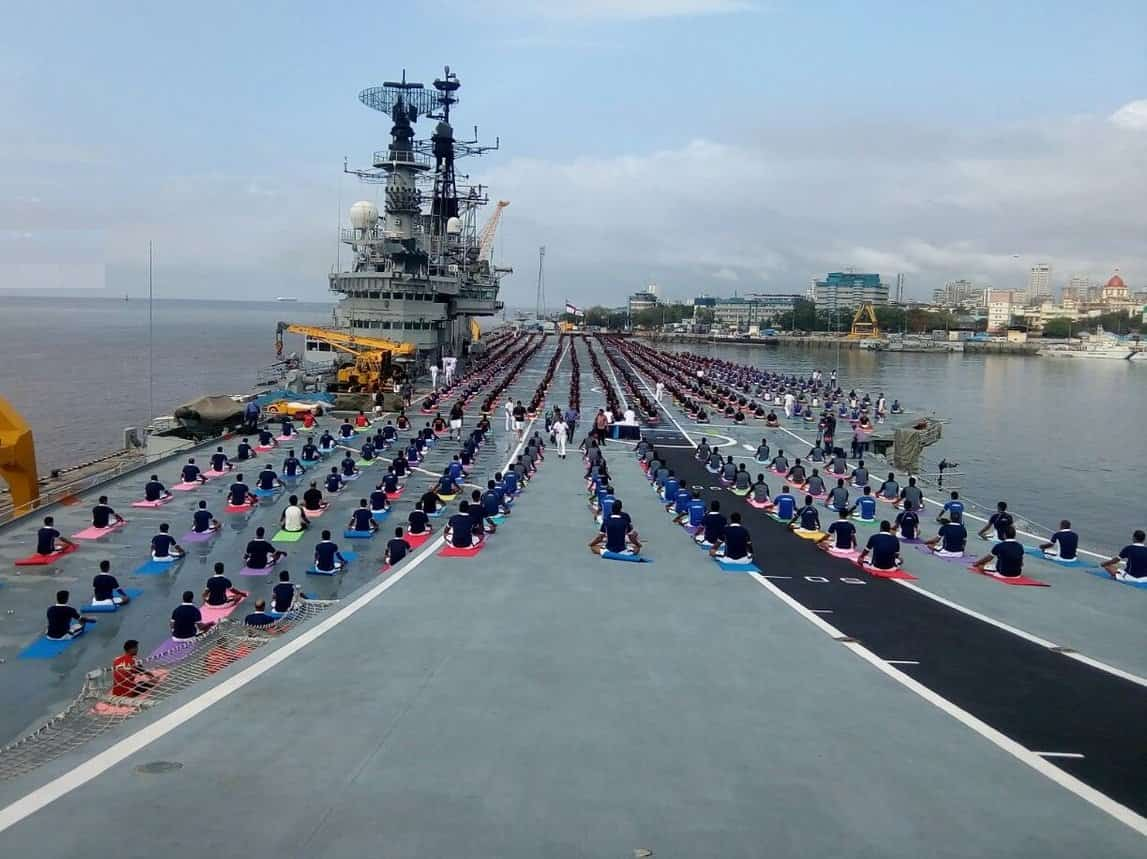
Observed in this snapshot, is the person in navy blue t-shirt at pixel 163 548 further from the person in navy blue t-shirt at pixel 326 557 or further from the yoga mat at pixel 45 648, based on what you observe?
the yoga mat at pixel 45 648

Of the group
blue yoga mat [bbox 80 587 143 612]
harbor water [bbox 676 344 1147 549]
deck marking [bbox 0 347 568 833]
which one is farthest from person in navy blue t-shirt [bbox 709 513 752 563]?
harbor water [bbox 676 344 1147 549]

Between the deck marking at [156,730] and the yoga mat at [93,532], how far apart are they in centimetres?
892

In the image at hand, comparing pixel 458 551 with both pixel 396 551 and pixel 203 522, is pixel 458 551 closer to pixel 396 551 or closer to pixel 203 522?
pixel 396 551

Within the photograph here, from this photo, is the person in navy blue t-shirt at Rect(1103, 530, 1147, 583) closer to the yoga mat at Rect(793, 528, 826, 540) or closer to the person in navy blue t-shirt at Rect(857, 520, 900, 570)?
the person in navy blue t-shirt at Rect(857, 520, 900, 570)

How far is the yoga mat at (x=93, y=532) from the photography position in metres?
16.6

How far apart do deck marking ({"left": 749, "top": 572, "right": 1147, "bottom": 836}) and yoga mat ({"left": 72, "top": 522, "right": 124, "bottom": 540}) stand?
13.3m

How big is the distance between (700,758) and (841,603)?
21.1ft

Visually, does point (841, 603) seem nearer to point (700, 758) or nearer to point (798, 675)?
point (798, 675)

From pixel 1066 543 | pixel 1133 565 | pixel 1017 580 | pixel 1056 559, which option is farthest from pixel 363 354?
pixel 1133 565

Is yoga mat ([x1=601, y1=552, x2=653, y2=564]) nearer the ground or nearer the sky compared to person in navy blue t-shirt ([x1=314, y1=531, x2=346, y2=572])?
nearer the sky

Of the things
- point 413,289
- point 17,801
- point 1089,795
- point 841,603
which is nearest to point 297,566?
point 841,603

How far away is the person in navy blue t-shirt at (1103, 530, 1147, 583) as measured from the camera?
13.9 m

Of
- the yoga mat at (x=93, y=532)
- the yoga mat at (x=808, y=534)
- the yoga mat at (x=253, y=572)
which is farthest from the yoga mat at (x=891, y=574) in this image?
→ the yoga mat at (x=93, y=532)

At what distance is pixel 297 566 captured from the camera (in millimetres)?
15312
